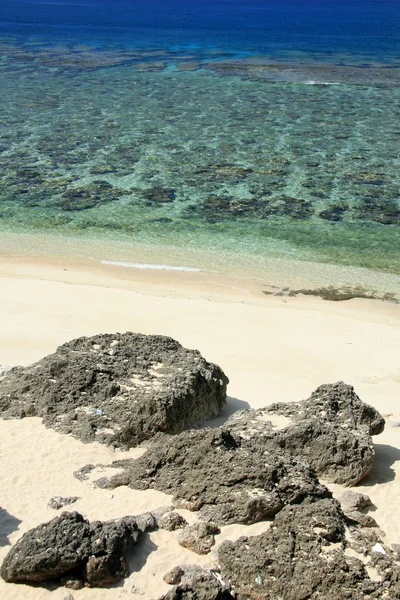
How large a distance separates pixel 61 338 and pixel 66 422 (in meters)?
5.02

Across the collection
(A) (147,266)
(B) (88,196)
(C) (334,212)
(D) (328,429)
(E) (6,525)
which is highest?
(D) (328,429)

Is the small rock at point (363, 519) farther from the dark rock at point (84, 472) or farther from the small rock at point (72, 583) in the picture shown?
the dark rock at point (84, 472)

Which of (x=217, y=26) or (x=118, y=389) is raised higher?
(x=217, y=26)

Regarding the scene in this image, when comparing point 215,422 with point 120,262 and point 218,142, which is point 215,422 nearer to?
point 120,262

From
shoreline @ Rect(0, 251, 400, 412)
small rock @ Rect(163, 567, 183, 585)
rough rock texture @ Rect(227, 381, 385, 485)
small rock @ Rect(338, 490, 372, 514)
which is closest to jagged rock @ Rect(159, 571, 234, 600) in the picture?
small rock @ Rect(163, 567, 183, 585)

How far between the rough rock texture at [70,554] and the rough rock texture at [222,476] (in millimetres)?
1363

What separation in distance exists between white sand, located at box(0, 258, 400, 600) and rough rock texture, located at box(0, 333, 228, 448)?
386 mm

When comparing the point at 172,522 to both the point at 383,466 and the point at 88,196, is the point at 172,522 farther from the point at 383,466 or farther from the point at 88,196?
the point at 88,196

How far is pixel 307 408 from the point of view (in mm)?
11250

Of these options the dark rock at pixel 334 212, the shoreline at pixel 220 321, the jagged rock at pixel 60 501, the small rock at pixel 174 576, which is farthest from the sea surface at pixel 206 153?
the small rock at pixel 174 576

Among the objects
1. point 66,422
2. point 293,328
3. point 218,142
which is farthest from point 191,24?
point 66,422

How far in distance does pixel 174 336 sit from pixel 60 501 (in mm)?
7374

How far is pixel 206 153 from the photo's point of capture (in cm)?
3350

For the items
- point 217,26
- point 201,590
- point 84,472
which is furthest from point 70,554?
point 217,26
